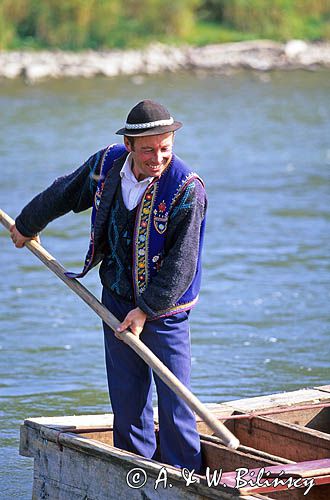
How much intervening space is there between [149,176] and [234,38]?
32.8m

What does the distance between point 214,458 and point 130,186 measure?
1.02 m

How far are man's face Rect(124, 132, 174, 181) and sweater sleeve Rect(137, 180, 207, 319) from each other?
5.0 inches

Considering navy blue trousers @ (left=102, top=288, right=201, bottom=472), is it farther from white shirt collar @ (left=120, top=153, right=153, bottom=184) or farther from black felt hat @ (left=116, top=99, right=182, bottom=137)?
black felt hat @ (left=116, top=99, right=182, bottom=137)

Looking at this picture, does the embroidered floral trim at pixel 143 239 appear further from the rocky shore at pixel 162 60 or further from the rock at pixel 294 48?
the rock at pixel 294 48

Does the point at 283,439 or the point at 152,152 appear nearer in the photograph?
the point at 152,152

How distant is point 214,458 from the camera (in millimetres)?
4496

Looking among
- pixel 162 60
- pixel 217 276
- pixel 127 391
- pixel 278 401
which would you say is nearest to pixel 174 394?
pixel 127 391

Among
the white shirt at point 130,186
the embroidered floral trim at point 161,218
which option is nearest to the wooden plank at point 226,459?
the embroidered floral trim at point 161,218

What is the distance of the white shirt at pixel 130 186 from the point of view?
4.32 m

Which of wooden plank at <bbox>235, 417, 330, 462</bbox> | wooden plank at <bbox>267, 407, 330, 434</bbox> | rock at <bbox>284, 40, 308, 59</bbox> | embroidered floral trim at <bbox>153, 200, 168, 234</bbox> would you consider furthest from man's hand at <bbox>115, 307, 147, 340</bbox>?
rock at <bbox>284, 40, 308, 59</bbox>

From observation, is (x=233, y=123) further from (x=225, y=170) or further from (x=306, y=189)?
(x=306, y=189)

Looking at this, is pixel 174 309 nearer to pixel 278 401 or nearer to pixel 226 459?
pixel 226 459

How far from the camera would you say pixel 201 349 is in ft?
25.5

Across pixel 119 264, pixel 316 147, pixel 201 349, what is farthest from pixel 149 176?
pixel 316 147
